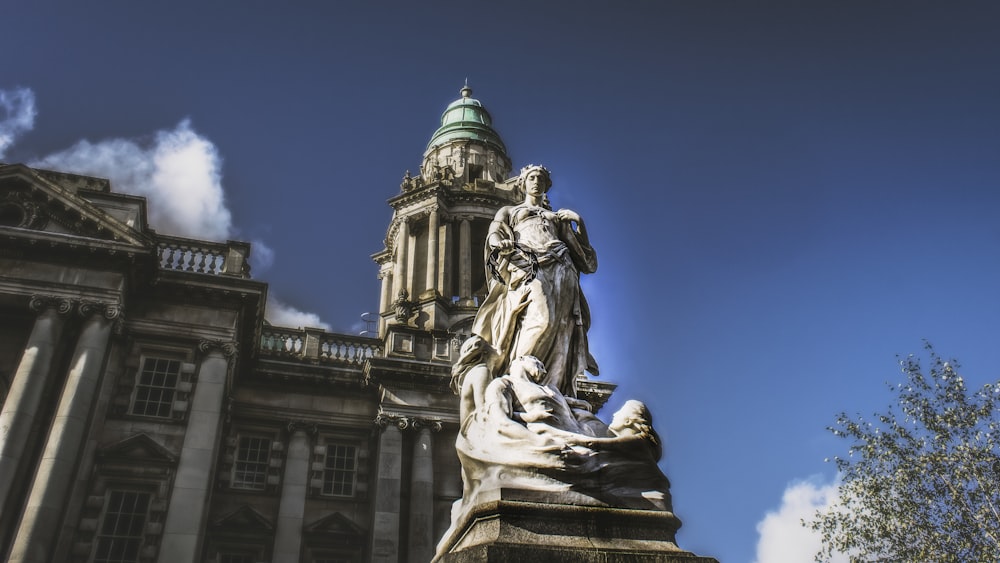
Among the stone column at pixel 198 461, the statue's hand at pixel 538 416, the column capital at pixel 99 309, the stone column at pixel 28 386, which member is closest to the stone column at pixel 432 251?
the stone column at pixel 198 461

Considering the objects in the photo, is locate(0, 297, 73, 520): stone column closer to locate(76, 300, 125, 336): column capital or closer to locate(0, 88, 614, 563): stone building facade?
locate(0, 88, 614, 563): stone building facade

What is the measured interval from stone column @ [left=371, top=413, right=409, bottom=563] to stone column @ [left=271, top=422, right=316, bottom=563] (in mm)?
2576

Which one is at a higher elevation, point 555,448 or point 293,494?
point 293,494

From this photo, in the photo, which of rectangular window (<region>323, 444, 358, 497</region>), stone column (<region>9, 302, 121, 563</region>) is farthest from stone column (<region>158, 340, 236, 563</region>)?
rectangular window (<region>323, 444, 358, 497</region>)

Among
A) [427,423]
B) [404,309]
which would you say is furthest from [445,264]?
[427,423]

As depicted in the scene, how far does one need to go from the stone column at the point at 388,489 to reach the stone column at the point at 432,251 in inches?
335

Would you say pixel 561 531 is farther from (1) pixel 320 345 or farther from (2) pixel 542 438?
(1) pixel 320 345

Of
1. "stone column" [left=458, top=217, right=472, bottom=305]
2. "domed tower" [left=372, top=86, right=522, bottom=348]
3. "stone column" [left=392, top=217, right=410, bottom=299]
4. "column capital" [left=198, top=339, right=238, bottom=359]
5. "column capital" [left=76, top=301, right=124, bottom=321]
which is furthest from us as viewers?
"stone column" [left=392, top=217, right=410, bottom=299]

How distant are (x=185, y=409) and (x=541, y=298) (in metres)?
18.3

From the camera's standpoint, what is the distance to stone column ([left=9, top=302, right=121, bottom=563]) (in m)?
17.8

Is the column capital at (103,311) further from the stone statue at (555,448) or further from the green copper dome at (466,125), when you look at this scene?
the green copper dome at (466,125)

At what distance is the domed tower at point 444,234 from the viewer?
31.5 m

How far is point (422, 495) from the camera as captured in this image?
78.7 ft

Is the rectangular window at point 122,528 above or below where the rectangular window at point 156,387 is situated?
below
